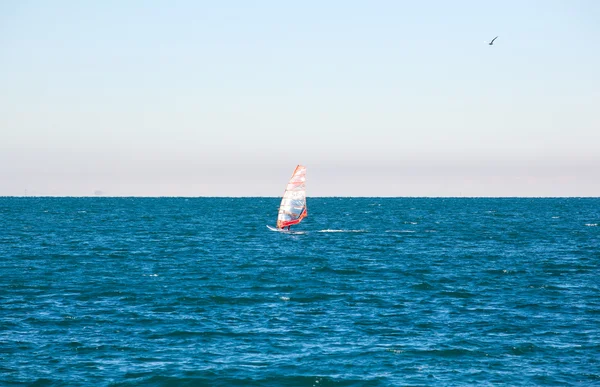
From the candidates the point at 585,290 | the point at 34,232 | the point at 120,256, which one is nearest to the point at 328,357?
the point at 585,290

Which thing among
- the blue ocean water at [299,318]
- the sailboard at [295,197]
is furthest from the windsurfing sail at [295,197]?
the blue ocean water at [299,318]

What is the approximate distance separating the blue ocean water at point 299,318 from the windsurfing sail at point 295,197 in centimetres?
1980

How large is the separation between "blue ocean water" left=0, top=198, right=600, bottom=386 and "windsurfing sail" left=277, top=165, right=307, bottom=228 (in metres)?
19.8

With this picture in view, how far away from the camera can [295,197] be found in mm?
90375

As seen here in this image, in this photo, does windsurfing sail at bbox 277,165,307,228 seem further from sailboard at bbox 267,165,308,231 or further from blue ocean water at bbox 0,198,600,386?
blue ocean water at bbox 0,198,600,386

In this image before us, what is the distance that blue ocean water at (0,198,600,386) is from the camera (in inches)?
1054

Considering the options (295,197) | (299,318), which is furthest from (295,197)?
(299,318)

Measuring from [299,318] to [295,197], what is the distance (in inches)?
2140

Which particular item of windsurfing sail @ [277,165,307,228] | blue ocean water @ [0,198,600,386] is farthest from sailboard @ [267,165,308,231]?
blue ocean water @ [0,198,600,386]

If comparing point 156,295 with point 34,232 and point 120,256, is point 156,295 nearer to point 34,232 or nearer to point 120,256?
point 120,256

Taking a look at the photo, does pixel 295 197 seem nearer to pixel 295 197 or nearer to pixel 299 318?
pixel 295 197

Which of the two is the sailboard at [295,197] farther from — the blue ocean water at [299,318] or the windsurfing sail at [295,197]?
the blue ocean water at [299,318]

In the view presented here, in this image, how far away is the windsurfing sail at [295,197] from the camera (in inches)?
3516

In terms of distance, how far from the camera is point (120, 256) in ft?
223
